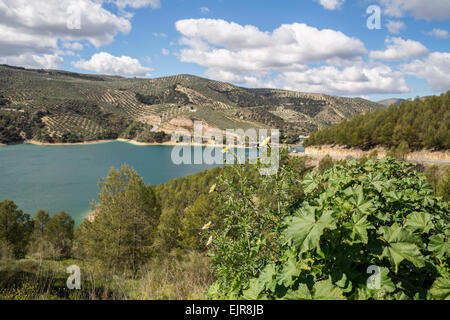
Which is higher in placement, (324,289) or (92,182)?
(324,289)

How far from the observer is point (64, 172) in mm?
59625

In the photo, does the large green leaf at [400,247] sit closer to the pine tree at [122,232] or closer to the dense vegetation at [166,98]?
the pine tree at [122,232]

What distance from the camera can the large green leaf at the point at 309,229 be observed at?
1.43 m

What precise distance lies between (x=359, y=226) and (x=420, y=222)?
2.25 feet

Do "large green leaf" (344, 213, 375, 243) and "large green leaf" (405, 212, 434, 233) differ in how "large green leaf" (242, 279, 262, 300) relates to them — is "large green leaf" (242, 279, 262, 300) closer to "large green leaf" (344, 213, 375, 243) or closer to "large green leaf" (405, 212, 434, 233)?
"large green leaf" (344, 213, 375, 243)

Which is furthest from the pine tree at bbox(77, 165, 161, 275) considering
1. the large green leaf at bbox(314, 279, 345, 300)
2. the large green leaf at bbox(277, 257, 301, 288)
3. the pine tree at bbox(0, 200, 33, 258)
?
the large green leaf at bbox(314, 279, 345, 300)

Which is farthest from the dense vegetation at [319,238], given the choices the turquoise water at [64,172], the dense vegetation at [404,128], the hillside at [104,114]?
the hillside at [104,114]

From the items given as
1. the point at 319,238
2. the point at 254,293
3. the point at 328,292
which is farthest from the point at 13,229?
the point at 319,238

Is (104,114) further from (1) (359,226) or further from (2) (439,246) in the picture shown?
(2) (439,246)

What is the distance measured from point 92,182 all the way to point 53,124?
70.5 meters

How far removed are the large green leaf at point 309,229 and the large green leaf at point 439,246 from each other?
0.85 m

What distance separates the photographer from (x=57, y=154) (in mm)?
80500
